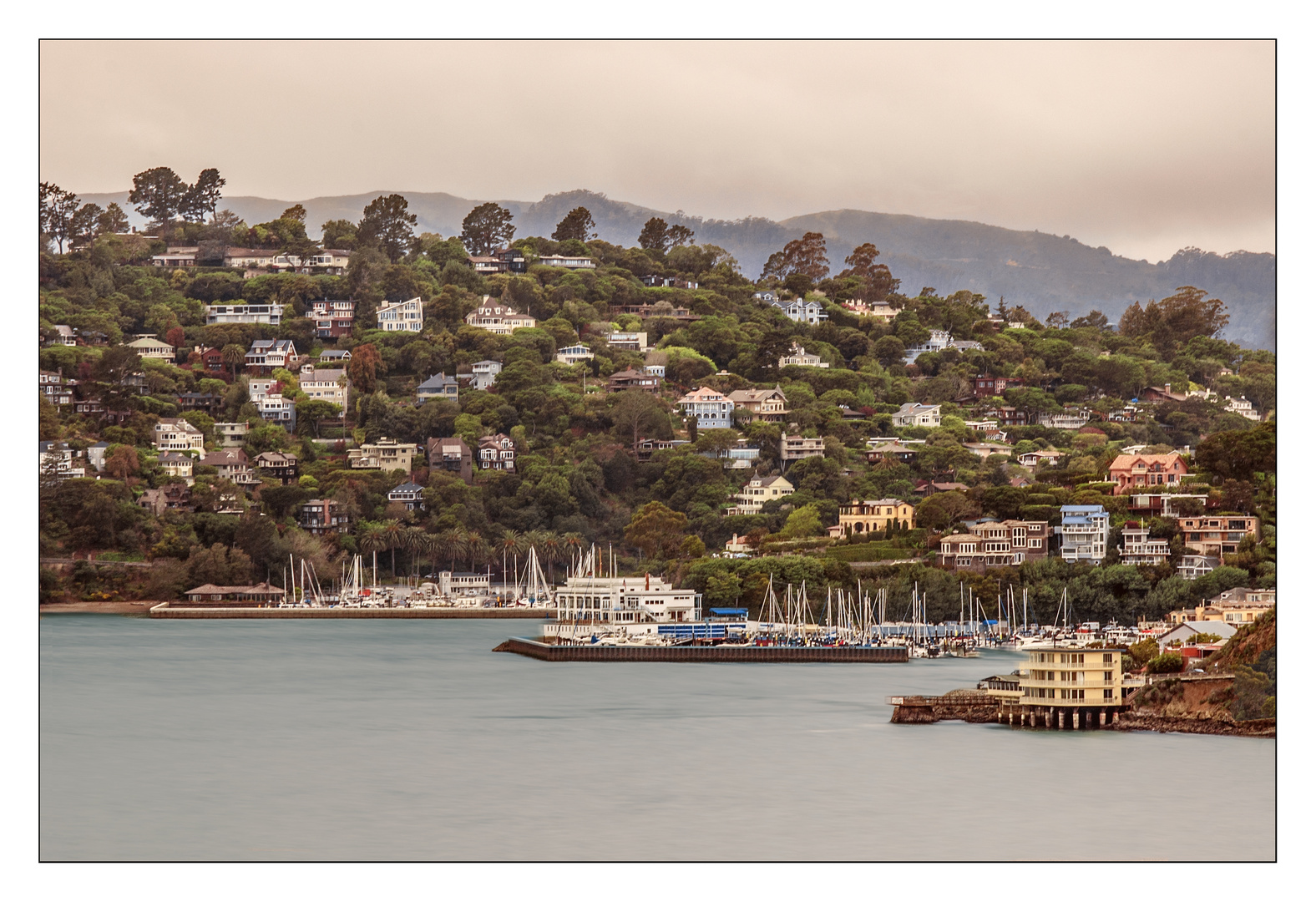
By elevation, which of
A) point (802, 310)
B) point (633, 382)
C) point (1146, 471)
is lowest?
point (1146, 471)

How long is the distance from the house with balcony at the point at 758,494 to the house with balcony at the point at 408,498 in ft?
23.6

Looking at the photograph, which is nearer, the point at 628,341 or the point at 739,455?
the point at 739,455

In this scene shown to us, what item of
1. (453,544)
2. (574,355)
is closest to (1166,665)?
(453,544)

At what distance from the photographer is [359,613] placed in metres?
34.8

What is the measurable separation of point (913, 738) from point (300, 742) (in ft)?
18.6

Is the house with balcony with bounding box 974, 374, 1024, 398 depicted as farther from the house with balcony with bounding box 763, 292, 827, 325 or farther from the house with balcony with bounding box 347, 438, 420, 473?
the house with balcony with bounding box 347, 438, 420, 473

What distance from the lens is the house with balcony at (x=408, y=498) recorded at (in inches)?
1596

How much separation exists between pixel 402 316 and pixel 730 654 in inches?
1099

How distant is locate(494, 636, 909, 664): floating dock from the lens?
2491 centimetres

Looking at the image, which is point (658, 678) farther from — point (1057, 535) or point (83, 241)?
point (83, 241)

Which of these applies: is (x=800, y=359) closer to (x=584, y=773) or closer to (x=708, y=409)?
(x=708, y=409)

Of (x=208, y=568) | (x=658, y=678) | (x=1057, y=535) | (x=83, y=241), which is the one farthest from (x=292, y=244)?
(x=658, y=678)

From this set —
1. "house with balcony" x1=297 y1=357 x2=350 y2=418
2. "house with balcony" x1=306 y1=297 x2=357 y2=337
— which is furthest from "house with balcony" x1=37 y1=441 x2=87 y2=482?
"house with balcony" x1=306 y1=297 x2=357 y2=337

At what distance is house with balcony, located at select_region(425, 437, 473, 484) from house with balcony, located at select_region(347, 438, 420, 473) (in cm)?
56
